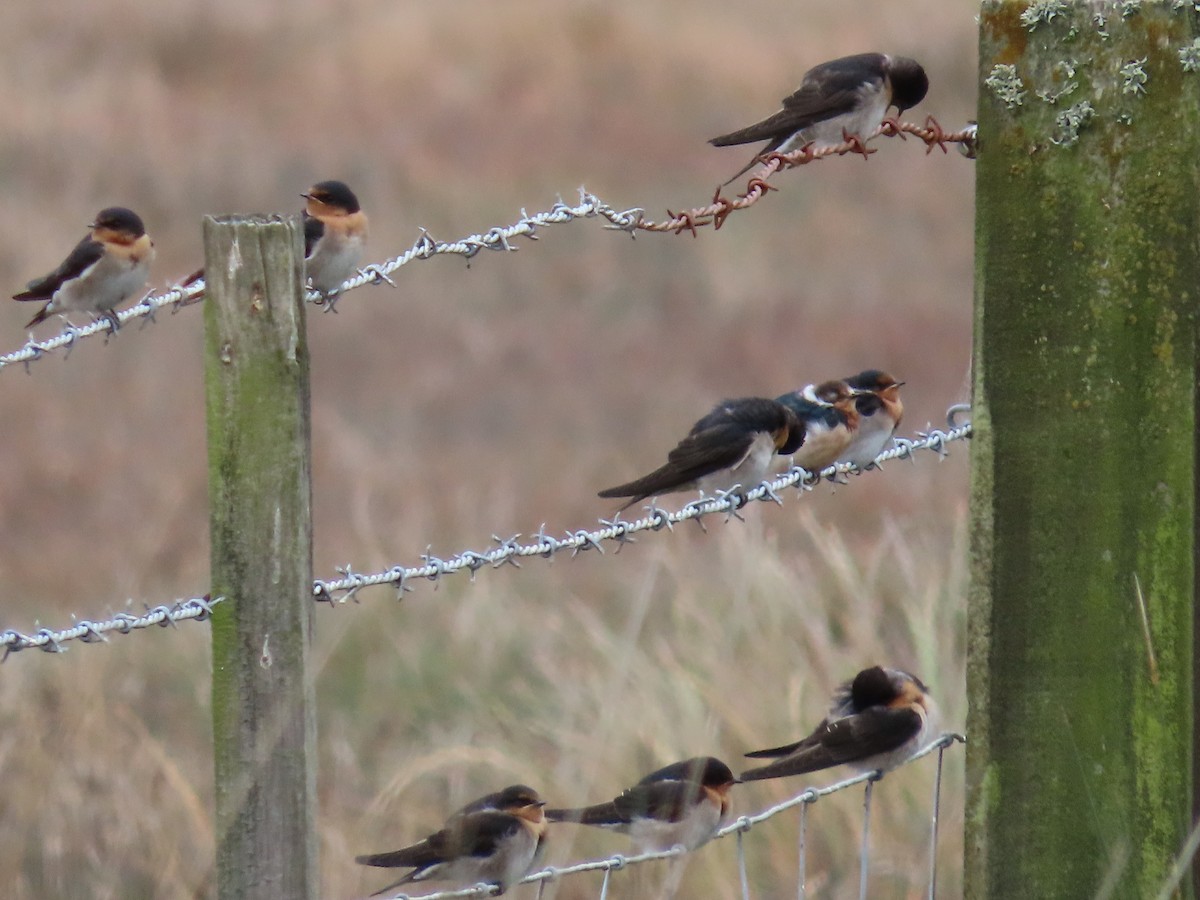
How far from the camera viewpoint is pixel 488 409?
1229 centimetres

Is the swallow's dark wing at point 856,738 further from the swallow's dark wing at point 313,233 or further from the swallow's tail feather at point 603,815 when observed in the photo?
the swallow's dark wing at point 313,233

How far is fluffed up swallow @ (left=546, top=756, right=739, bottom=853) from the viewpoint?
345 centimetres

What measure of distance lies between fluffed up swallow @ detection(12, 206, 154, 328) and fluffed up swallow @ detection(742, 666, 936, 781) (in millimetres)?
2496

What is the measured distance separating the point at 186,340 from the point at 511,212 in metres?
3.64

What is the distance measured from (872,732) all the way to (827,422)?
4.60 ft

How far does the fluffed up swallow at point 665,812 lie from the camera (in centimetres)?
345

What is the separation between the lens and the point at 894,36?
2008cm

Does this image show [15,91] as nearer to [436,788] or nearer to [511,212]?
[511,212]

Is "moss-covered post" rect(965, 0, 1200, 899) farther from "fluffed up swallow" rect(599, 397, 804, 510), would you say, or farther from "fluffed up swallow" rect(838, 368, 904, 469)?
"fluffed up swallow" rect(838, 368, 904, 469)

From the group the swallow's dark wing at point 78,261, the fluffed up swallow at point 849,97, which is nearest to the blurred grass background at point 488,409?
the fluffed up swallow at point 849,97

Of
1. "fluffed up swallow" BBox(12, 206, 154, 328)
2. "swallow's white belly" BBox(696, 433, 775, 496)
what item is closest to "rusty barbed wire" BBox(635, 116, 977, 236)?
"swallow's white belly" BBox(696, 433, 775, 496)

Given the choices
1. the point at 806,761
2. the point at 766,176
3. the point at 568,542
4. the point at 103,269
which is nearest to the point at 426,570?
the point at 568,542

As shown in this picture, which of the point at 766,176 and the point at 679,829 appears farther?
the point at 679,829

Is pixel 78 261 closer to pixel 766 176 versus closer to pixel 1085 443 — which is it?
pixel 766 176
